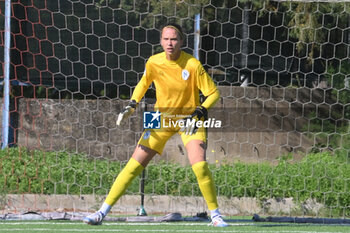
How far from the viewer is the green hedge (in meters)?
9.41

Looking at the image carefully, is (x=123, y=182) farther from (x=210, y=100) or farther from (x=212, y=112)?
(x=212, y=112)

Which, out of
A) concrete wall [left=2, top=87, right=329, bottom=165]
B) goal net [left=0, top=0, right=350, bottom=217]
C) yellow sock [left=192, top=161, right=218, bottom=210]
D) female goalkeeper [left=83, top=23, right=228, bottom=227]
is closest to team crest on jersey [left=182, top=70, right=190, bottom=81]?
female goalkeeper [left=83, top=23, right=228, bottom=227]

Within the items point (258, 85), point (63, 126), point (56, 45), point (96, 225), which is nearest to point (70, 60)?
point (56, 45)

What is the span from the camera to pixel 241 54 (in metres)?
10.8

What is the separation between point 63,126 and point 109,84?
88 cm

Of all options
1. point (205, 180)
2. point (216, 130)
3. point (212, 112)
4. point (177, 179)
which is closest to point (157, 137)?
point (205, 180)

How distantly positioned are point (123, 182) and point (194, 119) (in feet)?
3.09

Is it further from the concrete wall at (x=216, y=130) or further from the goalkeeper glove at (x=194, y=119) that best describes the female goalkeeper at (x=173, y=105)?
the concrete wall at (x=216, y=130)

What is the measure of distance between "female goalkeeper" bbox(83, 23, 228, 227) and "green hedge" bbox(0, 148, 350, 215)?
2064 millimetres

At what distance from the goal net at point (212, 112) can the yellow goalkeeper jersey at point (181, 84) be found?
2215 millimetres

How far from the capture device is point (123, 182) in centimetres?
736

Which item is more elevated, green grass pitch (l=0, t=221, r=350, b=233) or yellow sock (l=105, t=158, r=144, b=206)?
yellow sock (l=105, t=158, r=144, b=206)

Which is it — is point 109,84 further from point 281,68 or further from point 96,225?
point 96,225

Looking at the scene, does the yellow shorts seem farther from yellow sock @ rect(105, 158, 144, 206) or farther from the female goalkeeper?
yellow sock @ rect(105, 158, 144, 206)
